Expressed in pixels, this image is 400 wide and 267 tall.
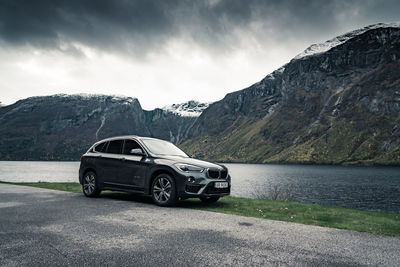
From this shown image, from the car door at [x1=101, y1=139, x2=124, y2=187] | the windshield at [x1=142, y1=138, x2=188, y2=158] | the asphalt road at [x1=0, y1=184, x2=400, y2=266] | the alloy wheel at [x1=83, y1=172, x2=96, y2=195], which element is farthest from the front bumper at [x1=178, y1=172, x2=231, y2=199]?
the alloy wheel at [x1=83, y1=172, x2=96, y2=195]

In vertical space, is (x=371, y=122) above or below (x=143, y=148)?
above

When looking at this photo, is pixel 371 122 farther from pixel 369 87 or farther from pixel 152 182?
pixel 152 182

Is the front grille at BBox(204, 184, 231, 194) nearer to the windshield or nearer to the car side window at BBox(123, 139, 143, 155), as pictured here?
the windshield

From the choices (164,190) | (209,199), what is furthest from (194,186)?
(209,199)

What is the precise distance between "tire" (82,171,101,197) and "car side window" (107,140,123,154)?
1.10m

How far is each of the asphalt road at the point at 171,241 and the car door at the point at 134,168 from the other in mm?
1883

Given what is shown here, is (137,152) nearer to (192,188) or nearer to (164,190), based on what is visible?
(164,190)

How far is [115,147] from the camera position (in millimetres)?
10664

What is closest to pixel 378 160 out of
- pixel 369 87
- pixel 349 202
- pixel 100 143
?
pixel 369 87

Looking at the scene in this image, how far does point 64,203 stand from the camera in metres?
9.05

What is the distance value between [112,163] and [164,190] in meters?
2.45

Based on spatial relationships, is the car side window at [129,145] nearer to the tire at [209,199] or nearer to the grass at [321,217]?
the tire at [209,199]

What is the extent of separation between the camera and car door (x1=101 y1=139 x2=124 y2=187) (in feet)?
33.1

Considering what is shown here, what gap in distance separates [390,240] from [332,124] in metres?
208
